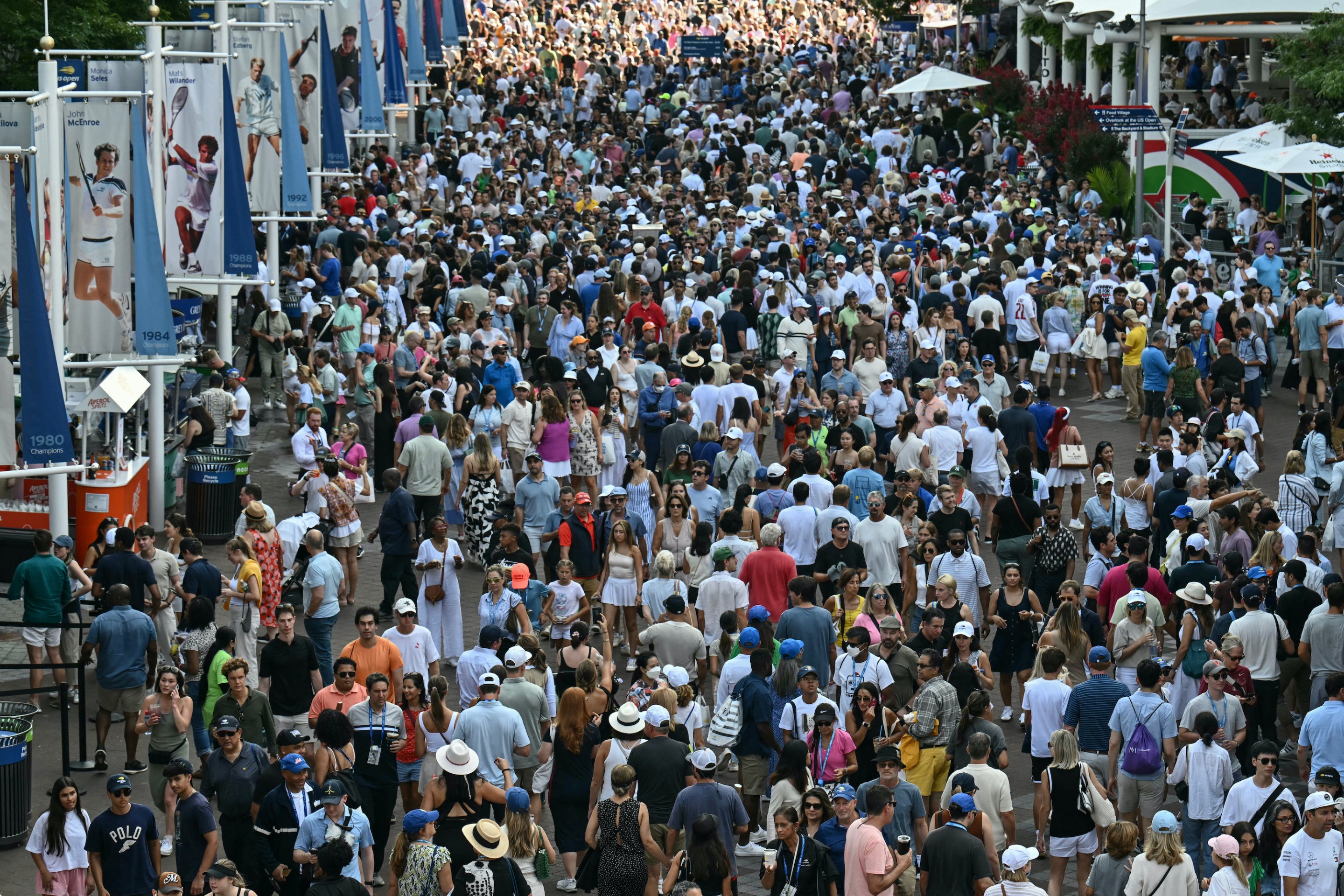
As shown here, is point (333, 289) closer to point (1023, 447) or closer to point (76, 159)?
point (76, 159)

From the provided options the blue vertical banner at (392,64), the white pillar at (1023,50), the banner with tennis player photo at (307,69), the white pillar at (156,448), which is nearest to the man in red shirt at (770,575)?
the white pillar at (156,448)

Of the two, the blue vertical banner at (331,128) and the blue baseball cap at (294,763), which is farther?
the blue vertical banner at (331,128)

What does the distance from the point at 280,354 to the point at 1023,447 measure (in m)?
9.02

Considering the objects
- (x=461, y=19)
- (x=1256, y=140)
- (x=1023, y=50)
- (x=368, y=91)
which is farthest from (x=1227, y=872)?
(x=1023, y=50)

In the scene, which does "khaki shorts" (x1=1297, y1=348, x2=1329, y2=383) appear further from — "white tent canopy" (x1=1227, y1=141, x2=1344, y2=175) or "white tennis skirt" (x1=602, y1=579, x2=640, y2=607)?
"white tennis skirt" (x1=602, y1=579, x2=640, y2=607)

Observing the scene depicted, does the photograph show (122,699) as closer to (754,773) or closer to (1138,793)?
(754,773)

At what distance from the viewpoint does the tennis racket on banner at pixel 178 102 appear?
65.3 feet

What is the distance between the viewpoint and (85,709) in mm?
14789

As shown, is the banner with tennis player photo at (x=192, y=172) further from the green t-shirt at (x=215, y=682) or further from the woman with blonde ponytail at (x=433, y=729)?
the woman with blonde ponytail at (x=433, y=729)

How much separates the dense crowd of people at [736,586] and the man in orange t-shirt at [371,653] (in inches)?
1.4

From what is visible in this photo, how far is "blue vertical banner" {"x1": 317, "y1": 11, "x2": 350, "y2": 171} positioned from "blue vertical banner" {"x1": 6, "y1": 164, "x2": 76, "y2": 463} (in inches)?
451

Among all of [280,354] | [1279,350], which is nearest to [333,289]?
[280,354]

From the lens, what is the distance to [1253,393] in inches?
851

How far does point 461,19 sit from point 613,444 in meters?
29.7
